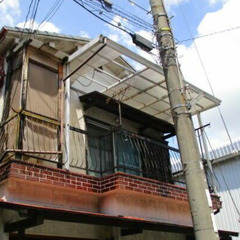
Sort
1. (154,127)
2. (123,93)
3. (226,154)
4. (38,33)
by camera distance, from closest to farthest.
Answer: (38,33)
(123,93)
(154,127)
(226,154)

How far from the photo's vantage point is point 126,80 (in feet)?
26.2

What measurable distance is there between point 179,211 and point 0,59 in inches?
219

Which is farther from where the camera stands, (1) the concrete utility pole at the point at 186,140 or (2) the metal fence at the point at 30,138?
(2) the metal fence at the point at 30,138

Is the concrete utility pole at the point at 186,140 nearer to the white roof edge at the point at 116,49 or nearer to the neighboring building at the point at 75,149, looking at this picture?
the white roof edge at the point at 116,49

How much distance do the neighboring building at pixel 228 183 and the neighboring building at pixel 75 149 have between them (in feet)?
15.7

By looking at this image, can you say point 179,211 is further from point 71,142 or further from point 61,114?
point 61,114

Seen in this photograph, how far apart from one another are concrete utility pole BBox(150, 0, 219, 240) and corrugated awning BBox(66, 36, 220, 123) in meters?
0.99

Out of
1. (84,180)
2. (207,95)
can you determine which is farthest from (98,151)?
(207,95)

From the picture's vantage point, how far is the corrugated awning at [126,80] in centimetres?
720

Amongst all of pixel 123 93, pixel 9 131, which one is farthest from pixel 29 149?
pixel 123 93

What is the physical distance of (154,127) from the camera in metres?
10.2

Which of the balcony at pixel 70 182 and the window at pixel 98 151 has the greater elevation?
the window at pixel 98 151

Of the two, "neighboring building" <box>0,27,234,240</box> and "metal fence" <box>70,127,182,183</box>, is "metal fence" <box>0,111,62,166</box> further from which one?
"metal fence" <box>70,127,182,183</box>

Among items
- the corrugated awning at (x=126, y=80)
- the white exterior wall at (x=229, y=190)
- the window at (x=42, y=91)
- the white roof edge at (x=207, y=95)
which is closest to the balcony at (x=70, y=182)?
the window at (x=42, y=91)
